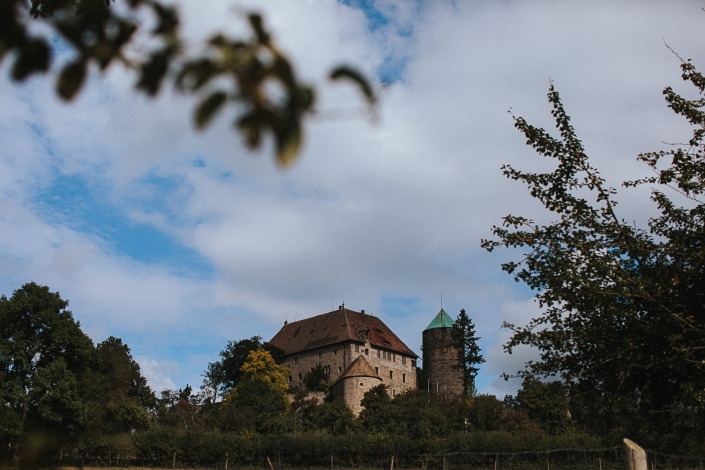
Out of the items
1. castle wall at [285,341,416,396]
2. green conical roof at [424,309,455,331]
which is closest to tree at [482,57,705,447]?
castle wall at [285,341,416,396]

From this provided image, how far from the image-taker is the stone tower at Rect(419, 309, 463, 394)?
68.7 metres

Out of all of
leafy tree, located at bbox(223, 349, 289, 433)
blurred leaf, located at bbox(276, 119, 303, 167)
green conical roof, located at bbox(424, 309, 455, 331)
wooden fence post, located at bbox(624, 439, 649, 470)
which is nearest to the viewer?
blurred leaf, located at bbox(276, 119, 303, 167)

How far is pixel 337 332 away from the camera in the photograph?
69.8 m

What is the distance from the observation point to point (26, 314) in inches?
1398

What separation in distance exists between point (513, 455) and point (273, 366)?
104ft

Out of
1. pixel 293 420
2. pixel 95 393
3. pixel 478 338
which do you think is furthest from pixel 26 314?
pixel 478 338

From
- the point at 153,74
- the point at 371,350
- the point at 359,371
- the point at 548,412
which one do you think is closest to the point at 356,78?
the point at 153,74

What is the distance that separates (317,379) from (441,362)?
15.6 m

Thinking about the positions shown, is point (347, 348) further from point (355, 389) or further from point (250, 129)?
point (250, 129)

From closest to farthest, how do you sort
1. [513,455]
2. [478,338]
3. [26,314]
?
1. [513,455]
2. [26,314]
3. [478,338]

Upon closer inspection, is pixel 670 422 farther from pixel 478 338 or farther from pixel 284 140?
pixel 478 338

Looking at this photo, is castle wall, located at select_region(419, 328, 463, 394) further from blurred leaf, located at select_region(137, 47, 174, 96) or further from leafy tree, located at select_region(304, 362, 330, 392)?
blurred leaf, located at select_region(137, 47, 174, 96)

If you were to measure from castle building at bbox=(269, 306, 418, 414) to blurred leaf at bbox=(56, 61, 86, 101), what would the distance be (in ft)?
209

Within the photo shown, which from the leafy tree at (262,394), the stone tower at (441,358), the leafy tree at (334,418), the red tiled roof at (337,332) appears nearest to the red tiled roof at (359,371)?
the leafy tree at (262,394)
